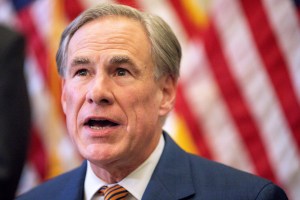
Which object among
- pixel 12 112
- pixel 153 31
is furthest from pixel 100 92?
pixel 12 112

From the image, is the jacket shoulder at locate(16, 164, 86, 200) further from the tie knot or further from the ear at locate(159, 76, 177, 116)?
the ear at locate(159, 76, 177, 116)

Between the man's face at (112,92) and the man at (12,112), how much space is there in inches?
20.1

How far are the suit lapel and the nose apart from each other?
0.29 m

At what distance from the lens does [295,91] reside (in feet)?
8.09

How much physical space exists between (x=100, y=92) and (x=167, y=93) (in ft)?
1.00

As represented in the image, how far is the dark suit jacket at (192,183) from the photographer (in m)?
1.68

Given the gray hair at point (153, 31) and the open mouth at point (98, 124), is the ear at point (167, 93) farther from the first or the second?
the open mouth at point (98, 124)

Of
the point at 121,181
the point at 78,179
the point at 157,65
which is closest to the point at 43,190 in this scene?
the point at 78,179

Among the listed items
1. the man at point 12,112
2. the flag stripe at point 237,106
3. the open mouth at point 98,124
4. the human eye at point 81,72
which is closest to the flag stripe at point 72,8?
the man at point 12,112

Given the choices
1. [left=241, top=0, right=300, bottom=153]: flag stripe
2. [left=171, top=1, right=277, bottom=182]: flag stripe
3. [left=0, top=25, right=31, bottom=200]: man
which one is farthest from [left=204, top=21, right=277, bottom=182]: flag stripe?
[left=0, top=25, right=31, bottom=200]: man

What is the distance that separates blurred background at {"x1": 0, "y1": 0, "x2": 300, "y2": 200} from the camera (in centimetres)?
247

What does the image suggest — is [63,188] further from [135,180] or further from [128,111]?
[128,111]

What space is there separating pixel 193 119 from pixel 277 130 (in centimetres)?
38

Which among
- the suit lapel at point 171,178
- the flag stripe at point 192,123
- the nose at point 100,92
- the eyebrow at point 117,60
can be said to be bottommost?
the flag stripe at point 192,123
